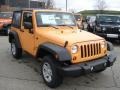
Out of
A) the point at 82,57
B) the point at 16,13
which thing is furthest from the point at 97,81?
the point at 16,13

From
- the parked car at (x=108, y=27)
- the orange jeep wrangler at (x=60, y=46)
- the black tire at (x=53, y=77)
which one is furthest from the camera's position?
the parked car at (x=108, y=27)

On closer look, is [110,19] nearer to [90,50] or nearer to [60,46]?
[90,50]

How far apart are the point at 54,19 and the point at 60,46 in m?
1.69

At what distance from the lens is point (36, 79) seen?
23.1 feet

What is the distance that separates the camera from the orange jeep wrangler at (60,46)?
599 cm

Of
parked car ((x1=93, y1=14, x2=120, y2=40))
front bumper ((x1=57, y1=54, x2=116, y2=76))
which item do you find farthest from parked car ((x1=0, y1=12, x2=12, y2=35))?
front bumper ((x1=57, y1=54, x2=116, y2=76))

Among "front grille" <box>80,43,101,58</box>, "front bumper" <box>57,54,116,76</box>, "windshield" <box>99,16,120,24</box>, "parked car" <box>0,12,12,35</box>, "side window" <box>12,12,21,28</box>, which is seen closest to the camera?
"front bumper" <box>57,54,116,76</box>

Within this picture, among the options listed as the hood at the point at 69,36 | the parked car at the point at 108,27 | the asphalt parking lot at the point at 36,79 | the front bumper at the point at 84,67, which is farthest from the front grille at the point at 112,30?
the front bumper at the point at 84,67

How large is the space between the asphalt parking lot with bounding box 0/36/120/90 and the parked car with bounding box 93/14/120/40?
5.34 metres

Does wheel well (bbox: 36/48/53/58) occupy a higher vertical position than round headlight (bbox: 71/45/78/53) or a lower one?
lower

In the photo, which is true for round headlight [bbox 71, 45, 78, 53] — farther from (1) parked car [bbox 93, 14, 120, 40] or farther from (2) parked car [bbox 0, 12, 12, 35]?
(2) parked car [bbox 0, 12, 12, 35]

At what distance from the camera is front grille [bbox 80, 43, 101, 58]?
6212 mm

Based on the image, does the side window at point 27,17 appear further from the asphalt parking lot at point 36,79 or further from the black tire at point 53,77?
the black tire at point 53,77

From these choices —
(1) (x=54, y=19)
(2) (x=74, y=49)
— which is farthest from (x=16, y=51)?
(2) (x=74, y=49)
